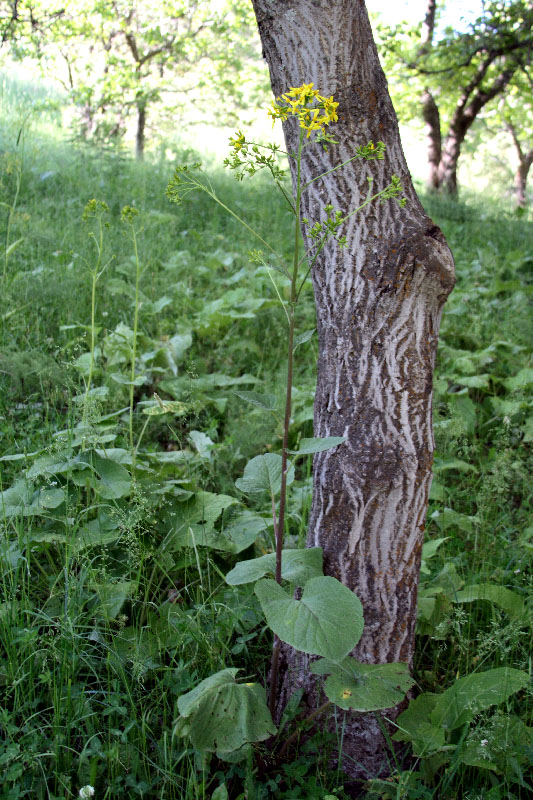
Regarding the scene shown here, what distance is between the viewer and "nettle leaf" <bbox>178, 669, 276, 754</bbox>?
1.33 m

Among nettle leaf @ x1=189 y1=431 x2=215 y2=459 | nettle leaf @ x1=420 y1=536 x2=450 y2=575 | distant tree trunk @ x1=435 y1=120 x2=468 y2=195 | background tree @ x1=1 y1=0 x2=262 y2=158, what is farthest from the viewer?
distant tree trunk @ x1=435 y1=120 x2=468 y2=195

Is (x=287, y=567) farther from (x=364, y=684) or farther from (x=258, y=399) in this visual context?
(x=258, y=399)

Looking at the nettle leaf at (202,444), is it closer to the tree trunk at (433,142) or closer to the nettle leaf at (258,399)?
the nettle leaf at (258,399)

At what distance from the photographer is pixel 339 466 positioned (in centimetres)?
164

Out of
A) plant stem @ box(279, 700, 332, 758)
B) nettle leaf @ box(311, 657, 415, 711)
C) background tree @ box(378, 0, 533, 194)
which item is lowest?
plant stem @ box(279, 700, 332, 758)

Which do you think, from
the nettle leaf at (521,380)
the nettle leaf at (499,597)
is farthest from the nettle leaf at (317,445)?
the nettle leaf at (521,380)

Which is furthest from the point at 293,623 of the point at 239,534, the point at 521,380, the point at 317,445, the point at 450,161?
the point at 450,161

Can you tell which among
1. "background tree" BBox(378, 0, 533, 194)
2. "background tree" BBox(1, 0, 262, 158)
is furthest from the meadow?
"background tree" BBox(378, 0, 533, 194)

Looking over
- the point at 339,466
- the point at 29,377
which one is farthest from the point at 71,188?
the point at 339,466

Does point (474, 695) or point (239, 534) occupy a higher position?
point (239, 534)

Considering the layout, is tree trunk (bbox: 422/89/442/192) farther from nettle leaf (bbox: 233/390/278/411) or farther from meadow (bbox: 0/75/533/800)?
nettle leaf (bbox: 233/390/278/411)

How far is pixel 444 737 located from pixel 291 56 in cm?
183

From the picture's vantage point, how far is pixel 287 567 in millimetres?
1544

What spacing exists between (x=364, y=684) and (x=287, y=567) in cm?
33
